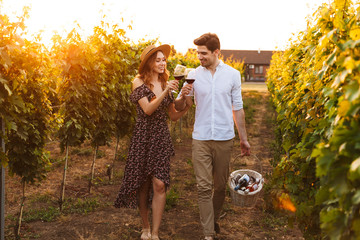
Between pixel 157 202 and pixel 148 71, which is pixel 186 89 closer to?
pixel 148 71

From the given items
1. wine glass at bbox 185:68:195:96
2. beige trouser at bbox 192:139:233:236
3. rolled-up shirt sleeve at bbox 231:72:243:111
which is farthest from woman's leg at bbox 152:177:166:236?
rolled-up shirt sleeve at bbox 231:72:243:111

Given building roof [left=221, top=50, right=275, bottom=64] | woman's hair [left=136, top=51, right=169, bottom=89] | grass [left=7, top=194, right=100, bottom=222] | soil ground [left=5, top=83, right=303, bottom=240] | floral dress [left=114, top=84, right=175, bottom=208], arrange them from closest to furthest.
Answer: floral dress [left=114, top=84, right=175, bottom=208]
woman's hair [left=136, top=51, right=169, bottom=89]
soil ground [left=5, top=83, right=303, bottom=240]
grass [left=7, top=194, right=100, bottom=222]
building roof [left=221, top=50, right=275, bottom=64]

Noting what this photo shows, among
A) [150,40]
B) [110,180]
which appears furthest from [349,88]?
[150,40]

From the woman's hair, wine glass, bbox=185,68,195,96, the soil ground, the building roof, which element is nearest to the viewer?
wine glass, bbox=185,68,195,96

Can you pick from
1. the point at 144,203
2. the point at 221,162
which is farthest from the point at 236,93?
the point at 144,203

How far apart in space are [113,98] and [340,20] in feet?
14.3

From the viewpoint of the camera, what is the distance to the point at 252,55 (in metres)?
64.4

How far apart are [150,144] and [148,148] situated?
2.1 inches

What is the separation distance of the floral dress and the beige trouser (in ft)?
1.13

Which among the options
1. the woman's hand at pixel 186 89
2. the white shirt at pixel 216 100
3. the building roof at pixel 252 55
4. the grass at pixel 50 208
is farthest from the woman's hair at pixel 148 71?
the building roof at pixel 252 55

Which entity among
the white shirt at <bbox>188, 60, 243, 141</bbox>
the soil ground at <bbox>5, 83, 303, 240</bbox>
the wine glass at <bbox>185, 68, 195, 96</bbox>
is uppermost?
the wine glass at <bbox>185, 68, 195, 96</bbox>

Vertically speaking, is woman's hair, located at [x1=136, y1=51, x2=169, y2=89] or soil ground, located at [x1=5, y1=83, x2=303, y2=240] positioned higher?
woman's hair, located at [x1=136, y1=51, x2=169, y2=89]

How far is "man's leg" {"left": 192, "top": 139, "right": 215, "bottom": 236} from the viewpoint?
12.5 ft

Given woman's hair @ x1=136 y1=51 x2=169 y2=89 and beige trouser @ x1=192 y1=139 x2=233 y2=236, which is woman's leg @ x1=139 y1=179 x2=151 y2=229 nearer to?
beige trouser @ x1=192 y1=139 x2=233 y2=236
